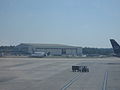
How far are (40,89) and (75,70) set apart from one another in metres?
27.4

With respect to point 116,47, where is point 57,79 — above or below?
below

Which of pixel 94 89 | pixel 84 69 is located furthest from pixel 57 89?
pixel 84 69

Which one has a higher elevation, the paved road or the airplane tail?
the airplane tail

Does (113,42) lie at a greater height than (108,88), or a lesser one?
greater

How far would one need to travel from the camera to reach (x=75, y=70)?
164ft

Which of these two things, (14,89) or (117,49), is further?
(117,49)

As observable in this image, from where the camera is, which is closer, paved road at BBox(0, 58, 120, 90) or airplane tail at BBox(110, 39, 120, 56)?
paved road at BBox(0, 58, 120, 90)

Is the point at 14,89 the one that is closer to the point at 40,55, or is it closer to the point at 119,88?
the point at 119,88

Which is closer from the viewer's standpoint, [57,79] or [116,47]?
[57,79]

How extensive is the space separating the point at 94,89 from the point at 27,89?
5579 millimetres

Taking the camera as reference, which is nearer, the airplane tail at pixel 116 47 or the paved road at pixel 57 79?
the paved road at pixel 57 79

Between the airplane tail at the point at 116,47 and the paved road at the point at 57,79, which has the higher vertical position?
the airplane tail at the point at 116,47

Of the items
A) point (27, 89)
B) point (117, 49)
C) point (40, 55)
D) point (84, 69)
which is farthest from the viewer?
point (40, 55)

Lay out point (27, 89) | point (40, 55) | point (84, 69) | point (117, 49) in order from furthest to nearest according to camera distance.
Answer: point (40, 55)
point (117, 49)
point (84, 69)
point (27, 89)
